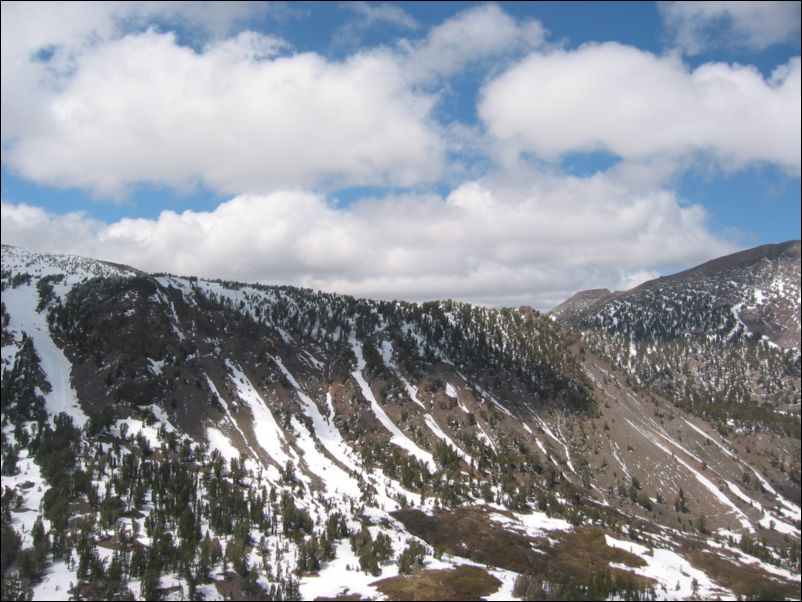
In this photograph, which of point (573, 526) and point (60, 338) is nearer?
point (573, 526)

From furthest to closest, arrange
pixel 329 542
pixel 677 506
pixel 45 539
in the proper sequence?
pixel 677 506, pixel 329 542, pixel 45 539

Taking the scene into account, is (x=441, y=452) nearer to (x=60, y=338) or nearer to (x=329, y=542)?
(x=329, y=542)

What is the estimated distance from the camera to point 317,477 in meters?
128

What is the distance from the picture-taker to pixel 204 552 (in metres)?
72.8

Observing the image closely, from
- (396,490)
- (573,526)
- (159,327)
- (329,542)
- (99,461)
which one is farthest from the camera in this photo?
(159,327)

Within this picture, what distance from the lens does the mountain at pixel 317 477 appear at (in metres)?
74.6

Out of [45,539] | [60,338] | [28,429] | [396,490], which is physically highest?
[60,338]

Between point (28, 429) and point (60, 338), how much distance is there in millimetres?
51905

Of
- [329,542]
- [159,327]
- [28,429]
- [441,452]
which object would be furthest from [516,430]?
[28,429]

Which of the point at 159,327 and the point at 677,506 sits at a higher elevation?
the point at 159,327

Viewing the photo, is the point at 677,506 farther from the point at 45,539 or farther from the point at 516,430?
the point at 45,539

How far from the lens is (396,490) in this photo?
130750 millimetres

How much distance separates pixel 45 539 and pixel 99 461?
33607mm

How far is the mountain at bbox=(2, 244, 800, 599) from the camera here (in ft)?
245
